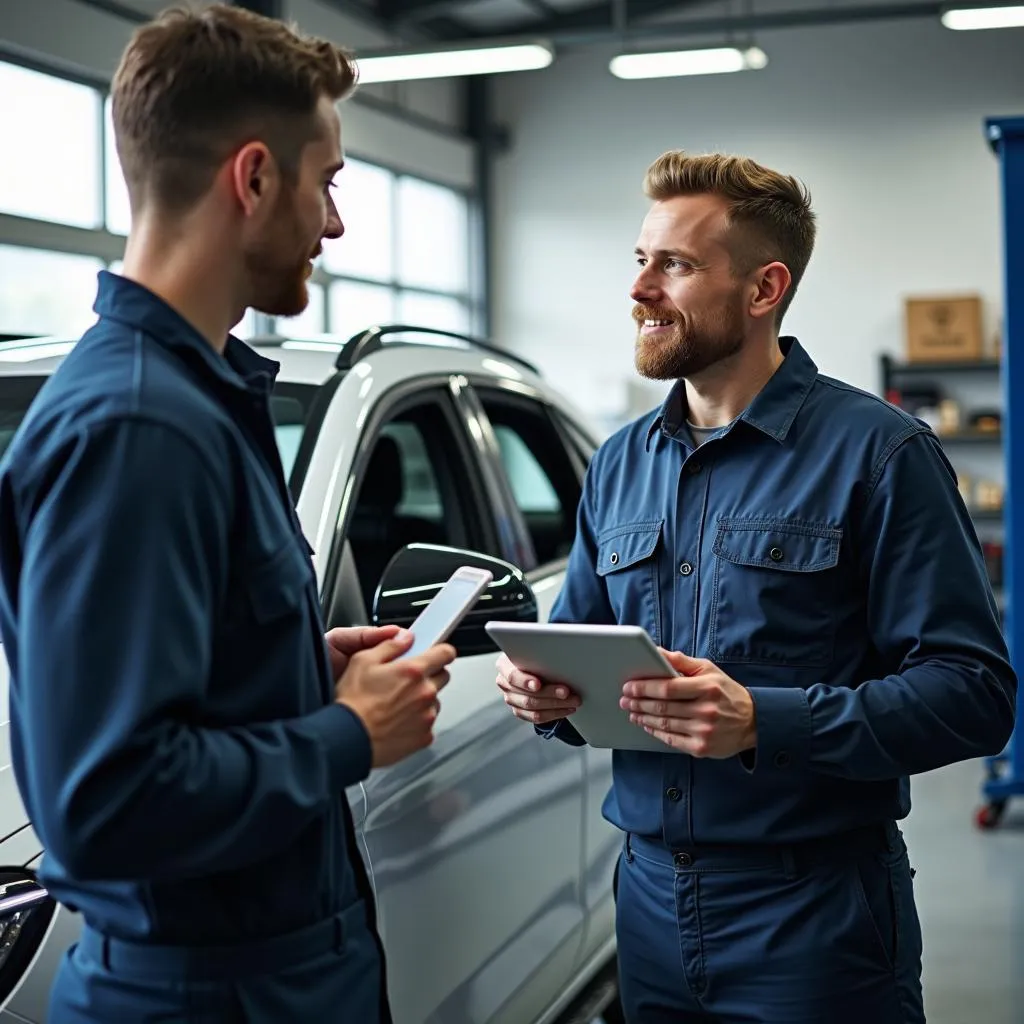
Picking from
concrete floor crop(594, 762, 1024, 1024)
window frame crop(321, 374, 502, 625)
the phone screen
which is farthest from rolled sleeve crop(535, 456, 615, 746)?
concrete floor crop(594, 762, 1024, 1024)

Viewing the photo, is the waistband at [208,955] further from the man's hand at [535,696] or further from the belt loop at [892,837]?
the belt loop at [892,837]

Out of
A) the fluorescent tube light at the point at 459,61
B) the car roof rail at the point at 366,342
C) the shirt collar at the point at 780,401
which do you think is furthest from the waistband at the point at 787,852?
the fluorescent tube light at the point at 459,61

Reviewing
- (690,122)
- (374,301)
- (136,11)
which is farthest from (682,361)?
(690,122)

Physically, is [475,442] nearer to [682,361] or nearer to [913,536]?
[682,361]

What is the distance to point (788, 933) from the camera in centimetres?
175

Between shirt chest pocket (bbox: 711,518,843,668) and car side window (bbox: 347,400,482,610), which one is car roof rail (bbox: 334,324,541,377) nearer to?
car side window (bbox: 347,400,482,610)

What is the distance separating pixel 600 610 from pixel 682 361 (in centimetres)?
42

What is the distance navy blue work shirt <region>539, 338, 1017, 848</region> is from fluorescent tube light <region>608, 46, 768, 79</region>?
7894 mm

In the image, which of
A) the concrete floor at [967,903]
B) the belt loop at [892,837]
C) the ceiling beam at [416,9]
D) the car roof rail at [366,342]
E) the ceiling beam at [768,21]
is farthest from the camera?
the ceiling beam at [416,9]

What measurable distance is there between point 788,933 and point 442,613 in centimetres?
67

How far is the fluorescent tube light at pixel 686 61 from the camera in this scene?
364 inches

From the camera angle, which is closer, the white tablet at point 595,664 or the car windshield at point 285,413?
the white tablet at point 595,664

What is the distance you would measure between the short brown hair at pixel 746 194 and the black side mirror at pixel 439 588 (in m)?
0.56

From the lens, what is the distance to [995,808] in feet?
18.3
